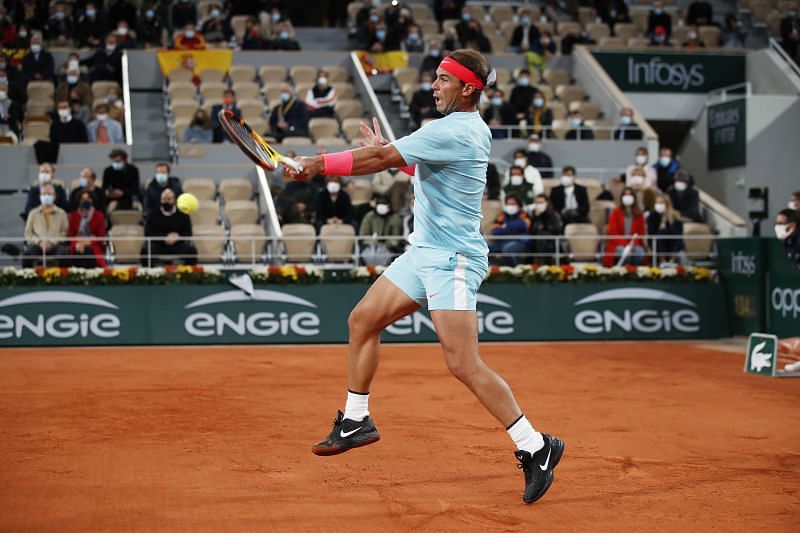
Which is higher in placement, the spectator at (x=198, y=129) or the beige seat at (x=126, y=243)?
the spectator at (x=198, y=129)

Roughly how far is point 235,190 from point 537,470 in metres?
14.3

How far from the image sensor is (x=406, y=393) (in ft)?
36.2

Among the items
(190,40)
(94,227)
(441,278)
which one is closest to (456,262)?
(441,278)

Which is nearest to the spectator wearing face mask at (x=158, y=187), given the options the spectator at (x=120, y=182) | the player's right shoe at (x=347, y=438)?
the spectator at (x=120, y=182)

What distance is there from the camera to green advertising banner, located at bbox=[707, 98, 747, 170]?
2452 cm

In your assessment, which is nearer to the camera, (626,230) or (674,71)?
(626,230)

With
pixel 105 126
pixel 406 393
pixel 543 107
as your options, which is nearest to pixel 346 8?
pixel 543 107

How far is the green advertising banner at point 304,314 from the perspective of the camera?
54.1ft

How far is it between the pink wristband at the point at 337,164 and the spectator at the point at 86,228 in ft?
40.4

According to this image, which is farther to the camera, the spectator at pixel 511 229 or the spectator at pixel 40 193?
the spectator at pixel 511 229

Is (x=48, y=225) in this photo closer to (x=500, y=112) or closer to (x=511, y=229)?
(x=511, y=229)

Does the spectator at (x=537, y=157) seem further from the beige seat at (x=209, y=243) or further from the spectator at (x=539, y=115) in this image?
the beige seat at (x=209, y=243)

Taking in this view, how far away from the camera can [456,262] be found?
241 inches

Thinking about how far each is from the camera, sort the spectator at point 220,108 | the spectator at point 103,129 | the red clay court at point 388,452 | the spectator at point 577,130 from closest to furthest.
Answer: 1. the red clay court at point 388,452
2. the spectator at point 103,129
3. the spectator at point 220,108
4. the spectator at point 577,130
